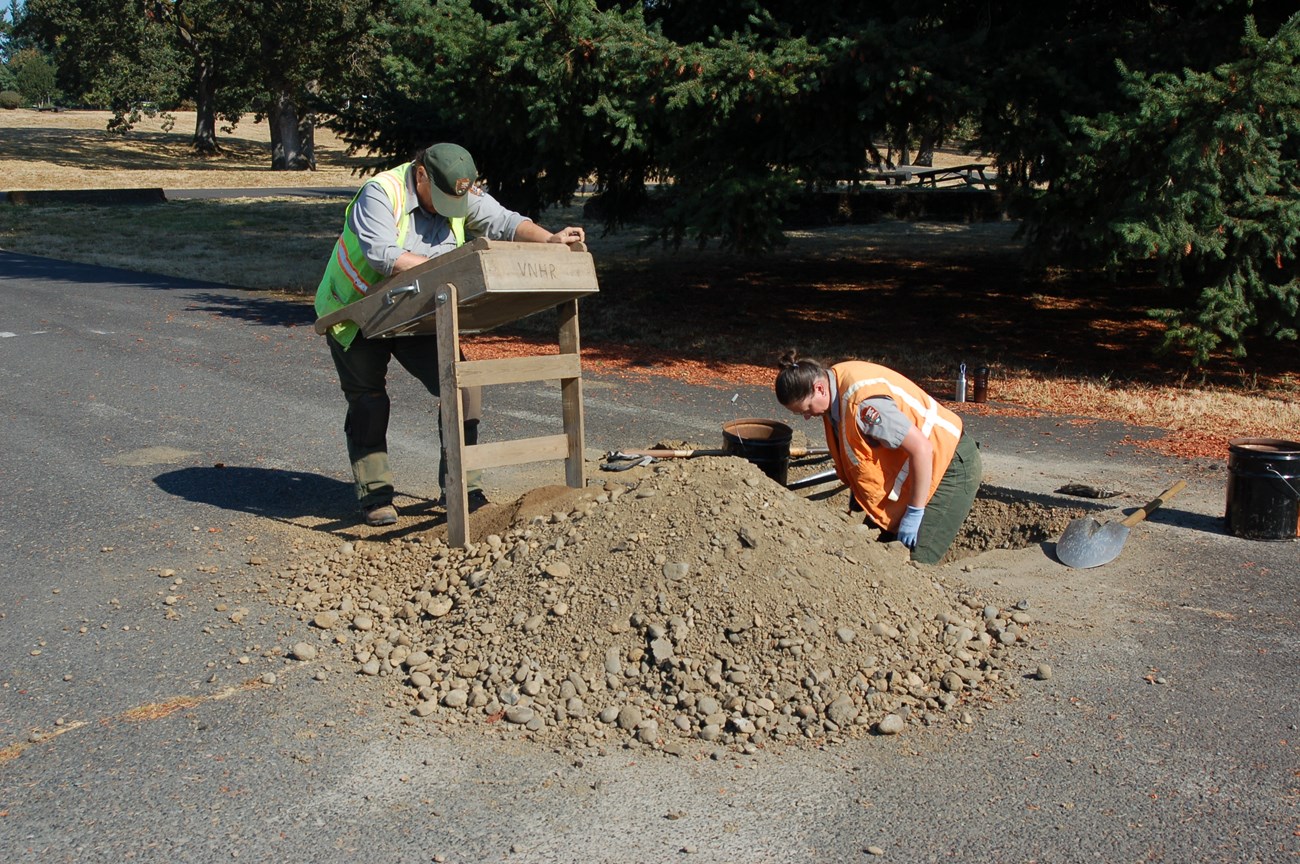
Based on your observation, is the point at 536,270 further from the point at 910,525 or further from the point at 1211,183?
the point at 1211,183

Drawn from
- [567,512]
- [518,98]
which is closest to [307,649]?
[567,512]

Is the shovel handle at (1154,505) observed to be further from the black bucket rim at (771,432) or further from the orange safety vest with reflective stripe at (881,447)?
the black bucket rim at (771,432)

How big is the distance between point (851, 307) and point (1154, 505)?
8.65 metres

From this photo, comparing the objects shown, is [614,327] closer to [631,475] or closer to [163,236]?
[631,475]

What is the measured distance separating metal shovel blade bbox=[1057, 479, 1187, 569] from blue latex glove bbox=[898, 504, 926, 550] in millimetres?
879

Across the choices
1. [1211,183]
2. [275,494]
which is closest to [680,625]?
[275,494]

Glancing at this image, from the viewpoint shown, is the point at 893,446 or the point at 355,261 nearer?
the point at 893,446

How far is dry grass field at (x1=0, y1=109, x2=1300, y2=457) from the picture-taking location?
983 centimetres

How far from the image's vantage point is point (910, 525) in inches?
201

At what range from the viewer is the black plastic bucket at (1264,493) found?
5699 millimetres

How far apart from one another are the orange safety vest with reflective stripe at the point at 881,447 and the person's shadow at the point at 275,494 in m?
2.16

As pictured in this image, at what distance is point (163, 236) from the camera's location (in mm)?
21484

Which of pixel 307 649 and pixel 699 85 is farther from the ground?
pixel 699 85

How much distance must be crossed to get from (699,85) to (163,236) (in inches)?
590
